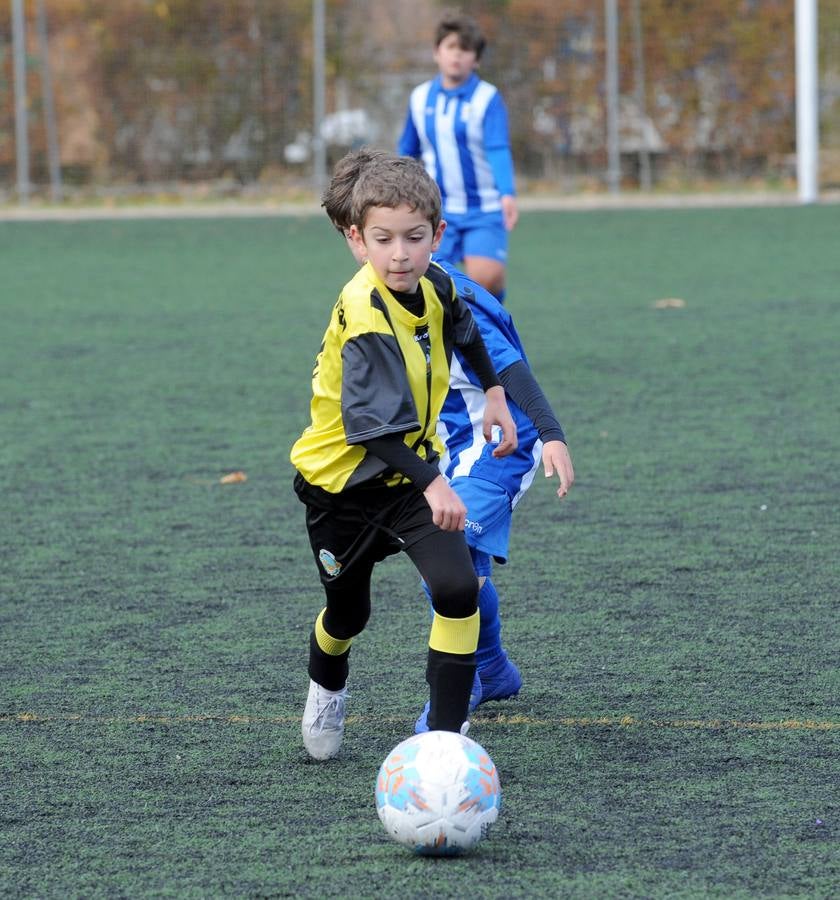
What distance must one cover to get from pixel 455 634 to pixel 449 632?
1 centimetres

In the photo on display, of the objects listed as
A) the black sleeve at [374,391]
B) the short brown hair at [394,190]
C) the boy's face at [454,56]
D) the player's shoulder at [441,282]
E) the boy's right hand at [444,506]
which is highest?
the boy's face at [454,56]

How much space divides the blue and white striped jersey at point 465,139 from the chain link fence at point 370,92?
11.0 metres

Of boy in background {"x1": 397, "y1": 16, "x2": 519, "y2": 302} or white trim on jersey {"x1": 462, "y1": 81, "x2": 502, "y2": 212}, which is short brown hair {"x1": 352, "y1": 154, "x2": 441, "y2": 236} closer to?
boy in background {"x1": 397, "y1": 16, "x2": 519, "y2": 302}

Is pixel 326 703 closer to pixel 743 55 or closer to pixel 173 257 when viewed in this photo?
pixel 173 257

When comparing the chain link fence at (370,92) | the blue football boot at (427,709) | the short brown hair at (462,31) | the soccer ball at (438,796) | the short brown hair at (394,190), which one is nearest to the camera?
the soccer ball at (438,796)

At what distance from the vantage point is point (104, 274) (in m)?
13.8

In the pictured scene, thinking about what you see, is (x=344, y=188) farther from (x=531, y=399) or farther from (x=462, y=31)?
(x=462, y=31)

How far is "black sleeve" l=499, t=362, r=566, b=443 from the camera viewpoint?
11.3 ft

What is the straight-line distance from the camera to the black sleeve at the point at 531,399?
3438 millimetres

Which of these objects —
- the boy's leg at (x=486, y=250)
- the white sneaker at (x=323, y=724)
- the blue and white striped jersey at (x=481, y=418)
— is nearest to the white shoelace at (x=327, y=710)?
the white sneaker at (x=323, y=724)

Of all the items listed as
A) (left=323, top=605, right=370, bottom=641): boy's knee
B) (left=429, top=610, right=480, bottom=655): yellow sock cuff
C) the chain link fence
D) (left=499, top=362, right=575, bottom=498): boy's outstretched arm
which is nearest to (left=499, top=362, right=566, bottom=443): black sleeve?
(left=499, top=362, right=575, bottom=498): boy's outstretched arm

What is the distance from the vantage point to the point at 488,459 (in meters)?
3.78

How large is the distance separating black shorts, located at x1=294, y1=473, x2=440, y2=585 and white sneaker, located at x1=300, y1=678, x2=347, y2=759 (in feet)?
0.94

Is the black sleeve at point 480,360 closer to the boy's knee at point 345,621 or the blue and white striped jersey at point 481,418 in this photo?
the blue and white striped jersey at point 481,418
